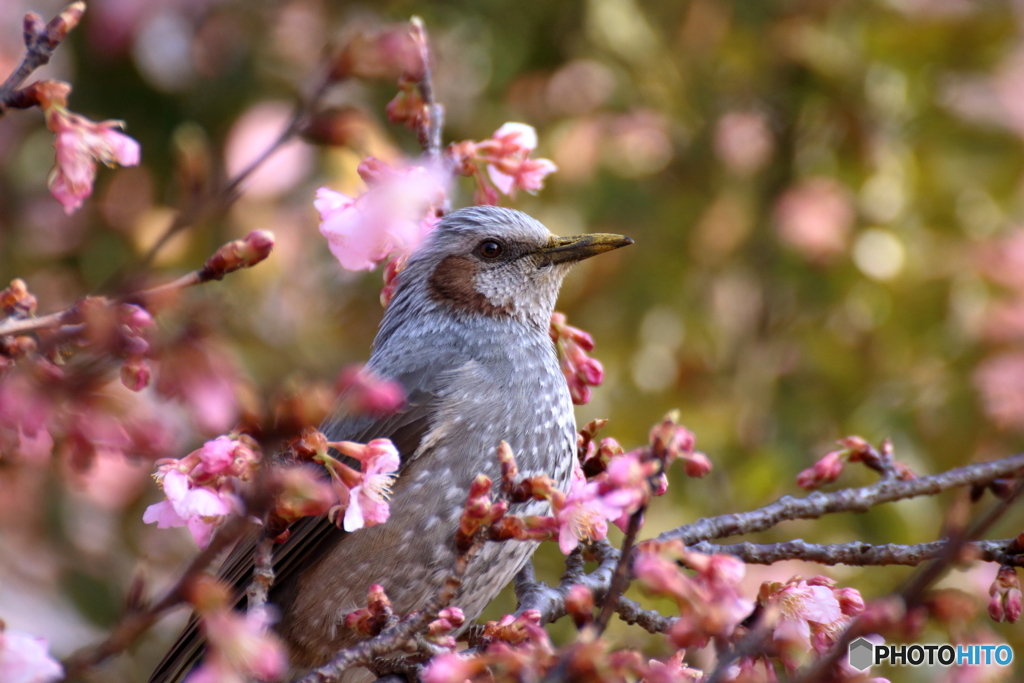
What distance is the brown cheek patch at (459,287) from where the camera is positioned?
3.12 metres

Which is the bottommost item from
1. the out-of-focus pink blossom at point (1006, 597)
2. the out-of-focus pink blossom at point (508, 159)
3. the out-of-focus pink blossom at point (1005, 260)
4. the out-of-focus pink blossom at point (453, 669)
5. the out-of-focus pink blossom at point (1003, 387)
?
the out-of-focus pink blossom at point (453, 669)

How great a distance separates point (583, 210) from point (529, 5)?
102cm

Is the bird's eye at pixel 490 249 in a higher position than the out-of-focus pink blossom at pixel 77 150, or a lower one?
higher

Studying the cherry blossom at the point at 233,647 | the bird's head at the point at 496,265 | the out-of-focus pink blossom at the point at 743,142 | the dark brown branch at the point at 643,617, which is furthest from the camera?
the out-of-focus pink blossom at the point at 743,142

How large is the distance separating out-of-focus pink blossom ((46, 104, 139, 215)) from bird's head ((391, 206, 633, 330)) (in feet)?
4.88

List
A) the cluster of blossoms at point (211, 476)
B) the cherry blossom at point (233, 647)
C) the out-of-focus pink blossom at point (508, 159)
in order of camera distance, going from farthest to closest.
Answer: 1. the out-of-focus pink blossom at point (508, 159)
2. the cluster of blossoms at point (211, 476)
3. the cherry blossom at point (233, 647)

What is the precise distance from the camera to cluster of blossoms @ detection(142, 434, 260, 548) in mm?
1704

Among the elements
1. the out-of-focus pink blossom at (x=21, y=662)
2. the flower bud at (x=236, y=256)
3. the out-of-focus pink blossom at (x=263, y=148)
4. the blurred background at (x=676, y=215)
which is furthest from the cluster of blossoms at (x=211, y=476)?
the out-of-focus pink blossom at (x=263, y=148)

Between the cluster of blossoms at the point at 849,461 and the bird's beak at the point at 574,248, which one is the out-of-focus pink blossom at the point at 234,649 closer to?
the cluster of blossoms at the point at 849,461

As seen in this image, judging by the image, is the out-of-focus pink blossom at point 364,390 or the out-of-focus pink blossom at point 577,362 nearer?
the out-of-focus pink blossom at point 364,390

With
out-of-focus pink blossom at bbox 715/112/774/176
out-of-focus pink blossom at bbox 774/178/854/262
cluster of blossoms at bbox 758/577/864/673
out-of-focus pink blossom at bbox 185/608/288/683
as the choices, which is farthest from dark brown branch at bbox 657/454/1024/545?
out-of-focus pink blossom at bbox 715/112/774/176

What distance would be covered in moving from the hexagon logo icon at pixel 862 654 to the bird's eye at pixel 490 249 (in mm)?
1558

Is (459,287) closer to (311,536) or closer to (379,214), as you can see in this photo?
(311,536)

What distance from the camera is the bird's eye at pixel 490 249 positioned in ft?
10.4
